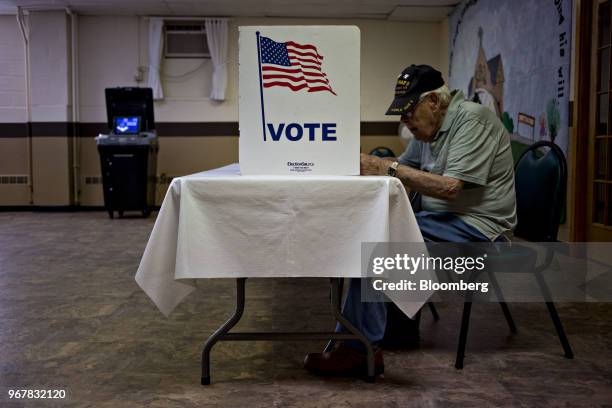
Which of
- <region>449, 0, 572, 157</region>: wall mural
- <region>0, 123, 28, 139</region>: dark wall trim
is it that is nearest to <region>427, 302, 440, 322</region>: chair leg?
<region>449, 0, 572, 157</region>: wall mural

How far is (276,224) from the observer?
1.82 m

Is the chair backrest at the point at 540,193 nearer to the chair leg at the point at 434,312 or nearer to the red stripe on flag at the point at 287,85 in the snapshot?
the chair leg at the point at 434,312

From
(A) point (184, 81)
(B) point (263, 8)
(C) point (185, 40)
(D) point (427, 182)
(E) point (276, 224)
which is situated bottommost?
(E) point (276, 224)

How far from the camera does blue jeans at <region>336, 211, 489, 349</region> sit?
1979 millimetres

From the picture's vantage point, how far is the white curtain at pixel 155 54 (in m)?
8.50

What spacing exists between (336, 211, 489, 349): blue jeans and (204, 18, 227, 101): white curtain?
6700 millimetres

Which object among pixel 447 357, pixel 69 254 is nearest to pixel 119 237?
pixel 69 254

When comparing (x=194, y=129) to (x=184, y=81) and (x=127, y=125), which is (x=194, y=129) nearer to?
(x=184, y=81)

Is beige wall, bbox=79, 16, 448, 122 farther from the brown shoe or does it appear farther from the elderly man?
the brown shoe

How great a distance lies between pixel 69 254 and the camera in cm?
484

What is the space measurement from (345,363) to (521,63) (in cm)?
437

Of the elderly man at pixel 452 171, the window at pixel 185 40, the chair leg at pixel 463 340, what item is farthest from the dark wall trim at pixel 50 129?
the chair leg at pixel 463 340

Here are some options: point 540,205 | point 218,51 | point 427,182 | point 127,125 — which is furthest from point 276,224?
point 218,51

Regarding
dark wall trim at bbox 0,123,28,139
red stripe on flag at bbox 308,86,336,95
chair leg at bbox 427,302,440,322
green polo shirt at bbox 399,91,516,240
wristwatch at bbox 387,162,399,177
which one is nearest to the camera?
red stripe on flag at bbox 308,86,336,95
